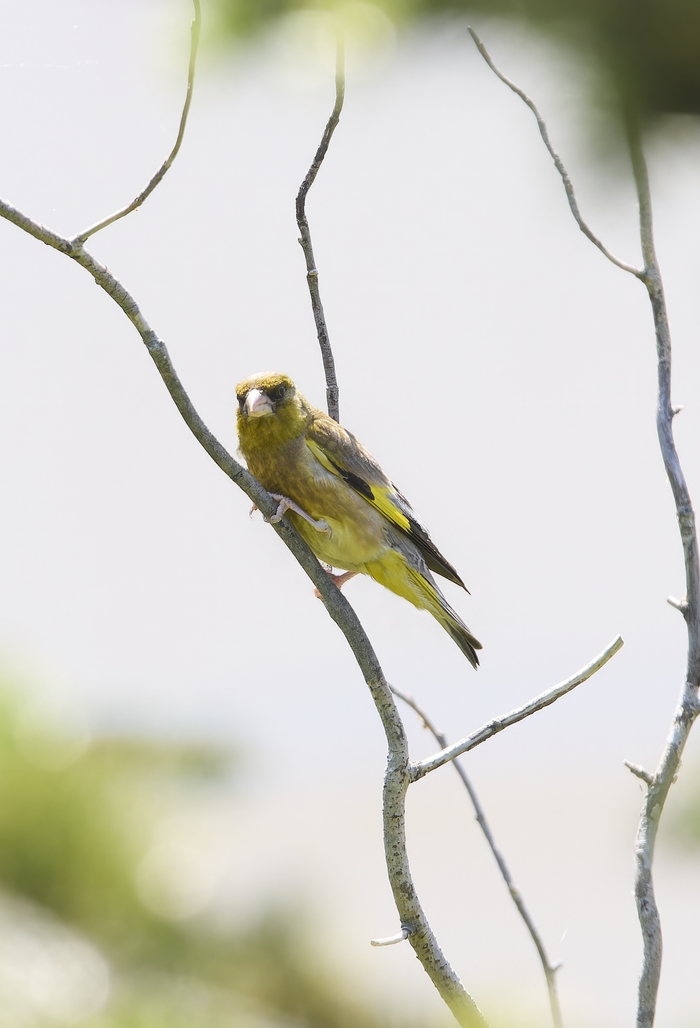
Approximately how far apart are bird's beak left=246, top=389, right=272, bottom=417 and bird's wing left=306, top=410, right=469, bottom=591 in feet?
0.64

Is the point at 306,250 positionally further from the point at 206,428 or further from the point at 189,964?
the point at 189,964

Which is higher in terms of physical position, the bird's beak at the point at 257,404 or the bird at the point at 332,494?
the bird's beak at the point at 257,404

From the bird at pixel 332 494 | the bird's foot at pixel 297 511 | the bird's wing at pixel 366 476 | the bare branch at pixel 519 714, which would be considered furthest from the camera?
the bird's wing at pixel 366 476

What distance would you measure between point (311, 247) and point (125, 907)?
16.1ft

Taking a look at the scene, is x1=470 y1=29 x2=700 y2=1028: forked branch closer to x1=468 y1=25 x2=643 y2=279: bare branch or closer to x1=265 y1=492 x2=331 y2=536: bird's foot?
x1=468 y1=25 x2=643 y2=279: bare branch

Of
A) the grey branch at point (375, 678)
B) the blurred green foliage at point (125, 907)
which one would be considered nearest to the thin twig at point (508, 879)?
the grey branch at point (375, 678)

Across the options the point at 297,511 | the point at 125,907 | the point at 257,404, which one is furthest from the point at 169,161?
the point at 125,907

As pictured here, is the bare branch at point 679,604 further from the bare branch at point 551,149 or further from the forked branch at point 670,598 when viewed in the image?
the bare branch at point 551,149

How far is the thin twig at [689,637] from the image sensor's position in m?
1.96

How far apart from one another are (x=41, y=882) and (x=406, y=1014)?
128 inches

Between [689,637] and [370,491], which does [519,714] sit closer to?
[689,637]

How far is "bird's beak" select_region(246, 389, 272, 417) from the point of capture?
3295mm

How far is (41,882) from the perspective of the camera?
234 inches

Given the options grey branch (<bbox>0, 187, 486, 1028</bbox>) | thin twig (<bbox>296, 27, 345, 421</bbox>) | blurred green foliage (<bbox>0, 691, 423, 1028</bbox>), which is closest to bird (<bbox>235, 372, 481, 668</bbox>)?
thin twig (<bbox>296, 27, 345, 421</bbox>)
